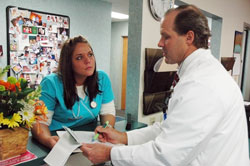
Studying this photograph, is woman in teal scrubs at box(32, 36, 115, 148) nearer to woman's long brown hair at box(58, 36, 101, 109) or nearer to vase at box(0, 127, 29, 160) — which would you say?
woman's long brown hair at box(58, 36, 101, 109)

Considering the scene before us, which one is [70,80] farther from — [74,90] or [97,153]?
[97,153]

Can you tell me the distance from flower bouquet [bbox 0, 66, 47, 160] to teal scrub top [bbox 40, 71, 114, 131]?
0.38 meters

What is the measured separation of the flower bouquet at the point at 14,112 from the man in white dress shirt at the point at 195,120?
31 cm

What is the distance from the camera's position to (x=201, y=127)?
839mm

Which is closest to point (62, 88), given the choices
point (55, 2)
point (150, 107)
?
point (150, 107)

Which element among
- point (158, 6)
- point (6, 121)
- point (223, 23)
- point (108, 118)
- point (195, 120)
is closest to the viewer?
point (195, 120)

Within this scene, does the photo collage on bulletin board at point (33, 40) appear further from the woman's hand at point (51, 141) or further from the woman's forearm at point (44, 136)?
the woman's hand at point (51, 141)

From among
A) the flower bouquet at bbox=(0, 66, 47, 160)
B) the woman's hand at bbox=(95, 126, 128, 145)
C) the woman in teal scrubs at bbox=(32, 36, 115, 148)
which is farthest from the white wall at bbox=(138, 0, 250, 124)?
the flower bouquet at bbox=(0, 66, 47, 160)

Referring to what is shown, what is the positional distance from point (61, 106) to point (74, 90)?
0.14 m

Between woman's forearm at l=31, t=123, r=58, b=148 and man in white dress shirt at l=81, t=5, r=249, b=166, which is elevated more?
man in white dress shirt at l=81, t=5, r=249, b=166

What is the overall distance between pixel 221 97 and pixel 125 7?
3.99m

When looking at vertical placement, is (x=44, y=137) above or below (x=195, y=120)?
below

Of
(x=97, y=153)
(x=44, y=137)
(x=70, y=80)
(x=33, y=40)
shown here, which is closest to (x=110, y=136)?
(x=97, y=153)

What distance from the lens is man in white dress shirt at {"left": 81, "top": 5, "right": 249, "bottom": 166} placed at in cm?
85
